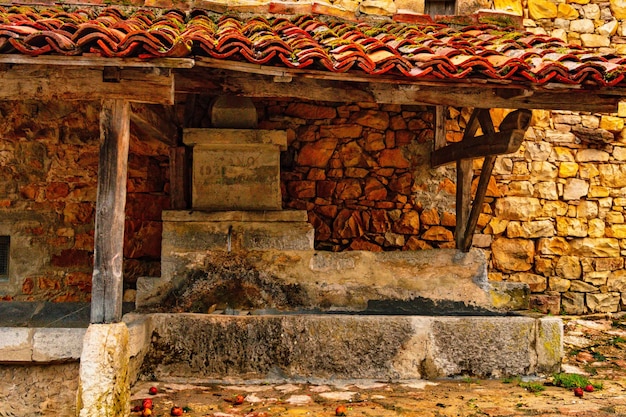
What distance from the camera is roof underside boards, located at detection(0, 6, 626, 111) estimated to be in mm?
3043

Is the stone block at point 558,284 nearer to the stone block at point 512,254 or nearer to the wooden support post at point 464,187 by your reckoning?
the stone block at point 512,254

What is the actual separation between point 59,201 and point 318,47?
344 centimetres

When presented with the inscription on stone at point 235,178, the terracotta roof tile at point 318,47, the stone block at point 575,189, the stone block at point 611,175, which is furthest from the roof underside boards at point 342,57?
the stone block at point 611,175

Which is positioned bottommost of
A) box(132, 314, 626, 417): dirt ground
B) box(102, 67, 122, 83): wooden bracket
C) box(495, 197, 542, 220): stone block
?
box(132, 314, 626, 417): dirt ground

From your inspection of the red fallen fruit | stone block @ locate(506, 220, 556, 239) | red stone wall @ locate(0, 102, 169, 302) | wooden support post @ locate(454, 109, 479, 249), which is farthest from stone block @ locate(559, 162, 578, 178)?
the red fallen fruit

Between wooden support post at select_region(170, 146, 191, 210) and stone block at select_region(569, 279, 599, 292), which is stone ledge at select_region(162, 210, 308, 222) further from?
stone block at select_region(569, 279, 599, 292)

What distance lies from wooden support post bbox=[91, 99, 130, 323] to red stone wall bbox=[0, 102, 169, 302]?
2361 millimetres

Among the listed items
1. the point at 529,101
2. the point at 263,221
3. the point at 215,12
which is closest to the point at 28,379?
the point at 263,221

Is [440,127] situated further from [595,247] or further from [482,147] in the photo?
[595,247]

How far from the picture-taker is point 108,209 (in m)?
3.39

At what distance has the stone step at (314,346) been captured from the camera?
4184 millimetres

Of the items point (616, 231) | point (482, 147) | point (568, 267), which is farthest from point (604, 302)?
point (482, 147)

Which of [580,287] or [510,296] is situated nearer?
[510,296]

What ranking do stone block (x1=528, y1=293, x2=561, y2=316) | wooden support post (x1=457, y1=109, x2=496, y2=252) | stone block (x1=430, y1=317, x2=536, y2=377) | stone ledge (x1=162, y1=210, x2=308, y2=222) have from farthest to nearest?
stone block (x1=528, y1=293, x2=561, y2=316) < wooden support post (x1=457, y1=109, x2=496, y2=252) < stone ledge (x1=162, y1=210, x2=308, y2=222) < stone block (x1=430, y1=317, x2=536, y2=377)
